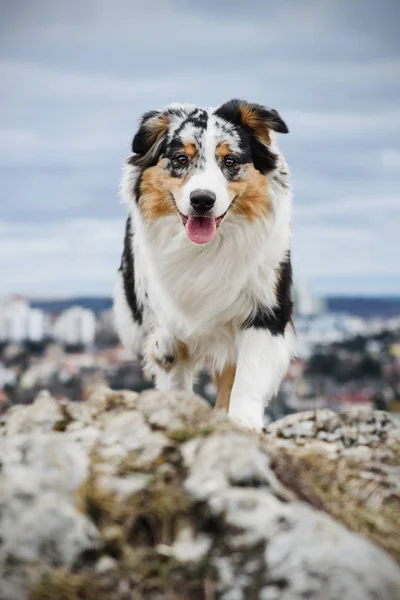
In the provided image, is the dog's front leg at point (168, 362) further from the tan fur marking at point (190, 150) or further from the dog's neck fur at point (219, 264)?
the tan fur marking at point (190, 150)

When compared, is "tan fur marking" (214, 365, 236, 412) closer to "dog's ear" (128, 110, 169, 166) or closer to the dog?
the dog

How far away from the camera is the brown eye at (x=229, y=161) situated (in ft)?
20.9

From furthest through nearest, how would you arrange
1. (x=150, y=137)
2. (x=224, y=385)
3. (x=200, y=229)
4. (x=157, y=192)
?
1. (x=224, y=385)
2. (x=150, y=137)
3. (x=157, y=192)
4. (x=200, y=229)

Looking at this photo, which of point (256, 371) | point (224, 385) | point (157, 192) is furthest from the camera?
point (224, 385)

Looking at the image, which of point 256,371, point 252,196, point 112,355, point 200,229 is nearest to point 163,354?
point 256,371

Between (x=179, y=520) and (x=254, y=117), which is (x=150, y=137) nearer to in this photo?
(x=254, y=117)

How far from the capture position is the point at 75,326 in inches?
1961

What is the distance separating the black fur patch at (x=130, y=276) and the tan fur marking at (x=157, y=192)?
123 cm

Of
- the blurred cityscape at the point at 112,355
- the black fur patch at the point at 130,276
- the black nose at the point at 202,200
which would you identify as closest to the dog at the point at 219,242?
the black nose at the point at 202,200

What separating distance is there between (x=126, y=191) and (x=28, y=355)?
1650 inches

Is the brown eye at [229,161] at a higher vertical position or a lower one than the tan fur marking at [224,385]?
higher

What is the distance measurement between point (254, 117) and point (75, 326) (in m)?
43.8

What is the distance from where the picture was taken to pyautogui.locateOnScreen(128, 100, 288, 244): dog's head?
248 inches

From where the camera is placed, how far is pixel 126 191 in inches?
284
